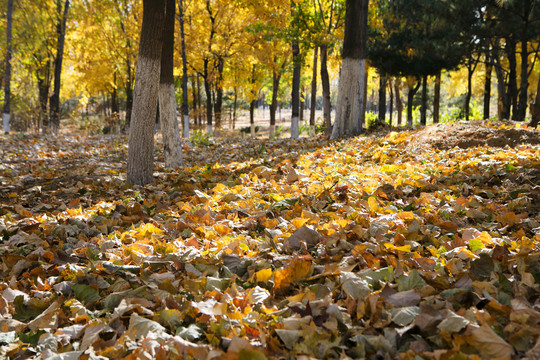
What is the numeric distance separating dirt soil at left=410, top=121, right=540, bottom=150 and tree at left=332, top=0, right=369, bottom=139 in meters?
2.62

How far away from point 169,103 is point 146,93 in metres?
1.79

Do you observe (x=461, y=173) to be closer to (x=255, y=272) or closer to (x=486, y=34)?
(x=255, y=272)

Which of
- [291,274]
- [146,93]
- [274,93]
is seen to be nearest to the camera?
[291,274]

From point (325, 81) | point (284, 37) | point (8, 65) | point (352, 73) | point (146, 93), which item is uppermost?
point (284, 37)

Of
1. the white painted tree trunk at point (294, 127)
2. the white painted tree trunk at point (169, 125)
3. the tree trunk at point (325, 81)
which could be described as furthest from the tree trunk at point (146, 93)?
the white painted tree trunk at point (294, 127)

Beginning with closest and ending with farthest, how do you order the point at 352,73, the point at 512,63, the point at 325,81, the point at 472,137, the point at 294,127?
1. the point at 472,137
2. the point at 352,73
3. the point at 325,81
4. the point at 512,63
5. the point at 294,127

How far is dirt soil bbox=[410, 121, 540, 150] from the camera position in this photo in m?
5.71

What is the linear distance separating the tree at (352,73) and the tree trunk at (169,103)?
14.3ft

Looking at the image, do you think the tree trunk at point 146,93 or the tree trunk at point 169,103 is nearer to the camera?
the tree trunk at point 146,93

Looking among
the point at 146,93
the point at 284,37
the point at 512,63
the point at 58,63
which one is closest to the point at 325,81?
the point at 284,37

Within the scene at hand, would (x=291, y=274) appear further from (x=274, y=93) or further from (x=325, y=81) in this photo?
(x=274, y=93)

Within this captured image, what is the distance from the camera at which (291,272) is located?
7.11ft

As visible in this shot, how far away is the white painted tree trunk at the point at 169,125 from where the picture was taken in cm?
734

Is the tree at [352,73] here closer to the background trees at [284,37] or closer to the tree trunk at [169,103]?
the background trees at [284,37]
